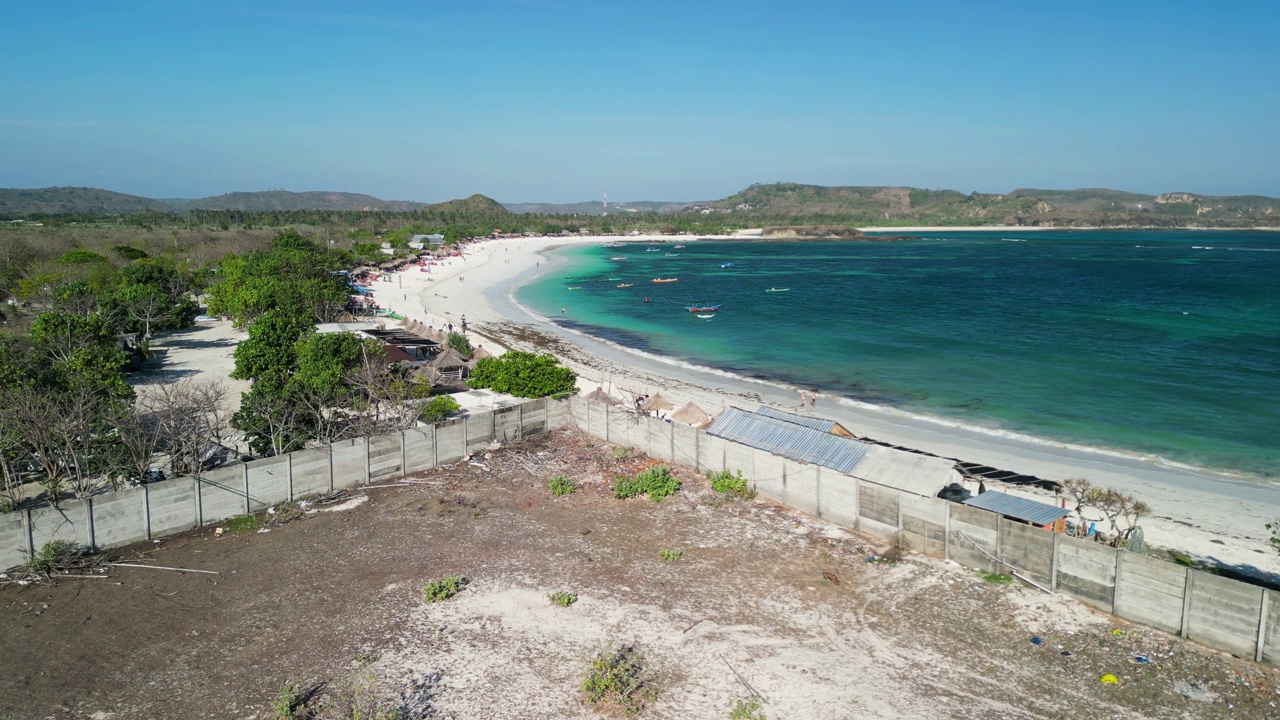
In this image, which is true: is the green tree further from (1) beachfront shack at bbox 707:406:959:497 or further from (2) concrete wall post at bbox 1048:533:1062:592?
(2) concrete wall post at bbox 1048:533:1062:592

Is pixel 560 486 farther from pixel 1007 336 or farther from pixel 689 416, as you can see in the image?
pixel 1007 336

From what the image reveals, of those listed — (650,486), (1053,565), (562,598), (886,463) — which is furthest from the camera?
(650,486)

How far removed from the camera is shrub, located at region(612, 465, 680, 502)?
20016 mm

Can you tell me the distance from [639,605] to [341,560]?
668cm

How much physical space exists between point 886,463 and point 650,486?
606 cm

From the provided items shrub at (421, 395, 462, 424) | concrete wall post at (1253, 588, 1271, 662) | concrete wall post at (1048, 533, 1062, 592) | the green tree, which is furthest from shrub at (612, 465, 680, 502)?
the green tree

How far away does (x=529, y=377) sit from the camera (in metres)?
28.4

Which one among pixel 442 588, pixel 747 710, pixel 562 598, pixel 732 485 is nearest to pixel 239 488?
pixel 442 588

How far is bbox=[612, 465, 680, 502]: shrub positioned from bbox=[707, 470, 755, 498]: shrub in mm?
1078

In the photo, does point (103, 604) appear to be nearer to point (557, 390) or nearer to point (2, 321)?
point (557, 390)

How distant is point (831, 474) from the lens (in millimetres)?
18234

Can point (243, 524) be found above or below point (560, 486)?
below

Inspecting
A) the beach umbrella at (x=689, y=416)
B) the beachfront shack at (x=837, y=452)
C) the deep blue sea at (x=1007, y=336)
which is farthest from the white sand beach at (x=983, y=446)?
the beach umbrella at (x=689, y=416)

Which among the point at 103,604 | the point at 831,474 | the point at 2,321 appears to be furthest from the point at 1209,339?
the point at 2,321
